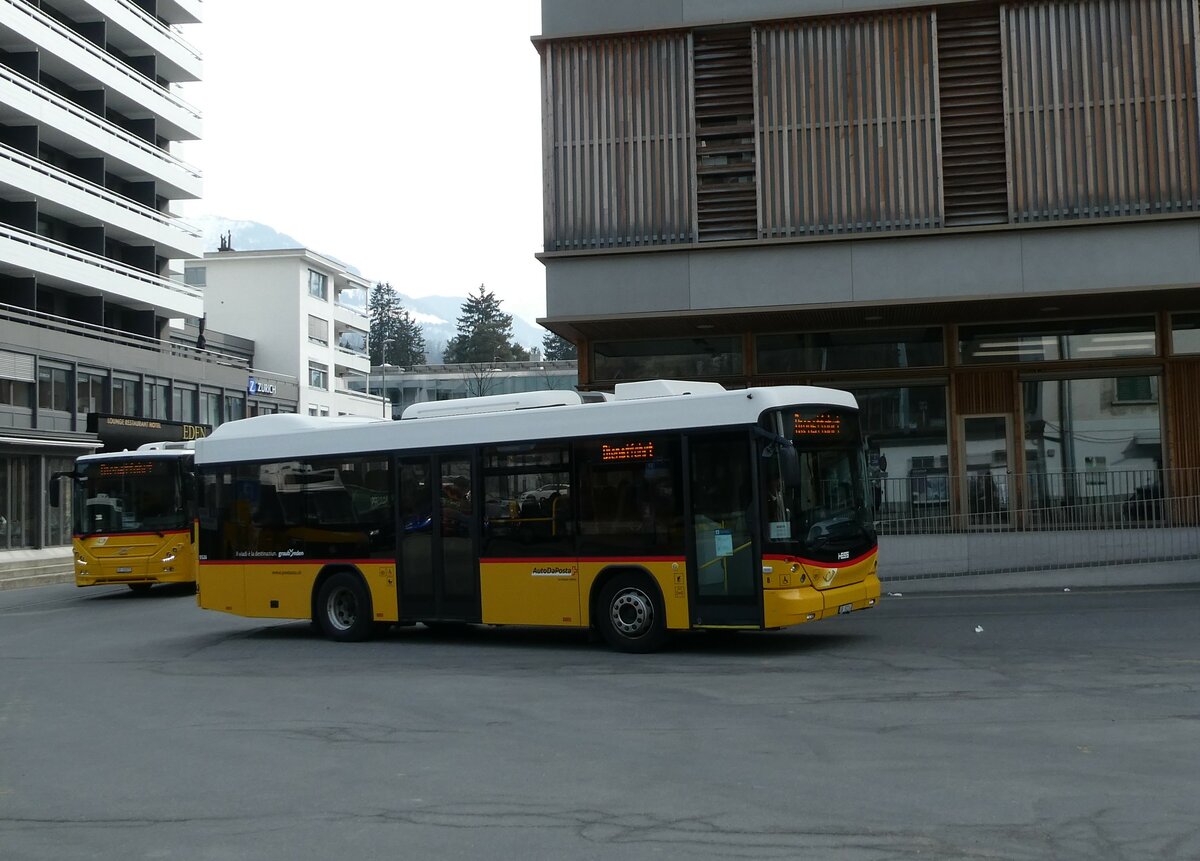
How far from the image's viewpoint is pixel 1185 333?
2289 cm

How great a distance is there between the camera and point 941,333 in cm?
2375

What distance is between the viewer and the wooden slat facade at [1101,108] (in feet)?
71.5

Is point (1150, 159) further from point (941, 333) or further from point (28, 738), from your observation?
point (28, 738)

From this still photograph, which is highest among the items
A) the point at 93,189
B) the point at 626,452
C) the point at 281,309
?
the point at 93,189

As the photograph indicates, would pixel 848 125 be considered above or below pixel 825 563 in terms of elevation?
above

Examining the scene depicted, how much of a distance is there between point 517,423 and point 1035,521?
10174mm

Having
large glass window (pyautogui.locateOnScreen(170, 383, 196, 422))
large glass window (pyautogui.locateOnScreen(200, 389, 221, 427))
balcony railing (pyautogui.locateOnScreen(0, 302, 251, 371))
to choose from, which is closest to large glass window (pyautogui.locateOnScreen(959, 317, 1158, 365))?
balcony railing (pyautogui.locateOnScreen(0, 302, 251, 371))

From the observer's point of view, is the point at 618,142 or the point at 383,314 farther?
the point at 383,314

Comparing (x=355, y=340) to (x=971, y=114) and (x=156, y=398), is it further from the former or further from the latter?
(x=971, y=114)

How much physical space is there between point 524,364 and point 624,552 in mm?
87698

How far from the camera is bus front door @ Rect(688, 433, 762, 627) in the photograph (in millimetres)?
13555

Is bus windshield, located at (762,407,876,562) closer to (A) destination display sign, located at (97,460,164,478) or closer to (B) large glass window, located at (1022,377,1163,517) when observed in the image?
(B) large glass window, located at (1022,377,1163,517)

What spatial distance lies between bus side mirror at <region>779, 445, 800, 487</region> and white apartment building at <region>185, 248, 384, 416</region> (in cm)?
5918

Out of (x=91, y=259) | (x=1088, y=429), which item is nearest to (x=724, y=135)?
(x=1088, y=429)
